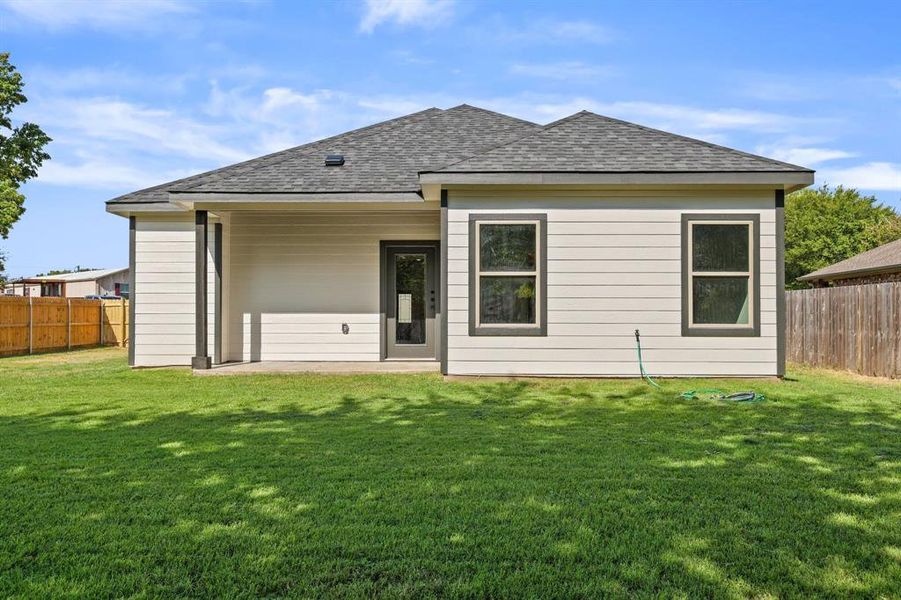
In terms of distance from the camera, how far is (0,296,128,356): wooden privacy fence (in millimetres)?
13883

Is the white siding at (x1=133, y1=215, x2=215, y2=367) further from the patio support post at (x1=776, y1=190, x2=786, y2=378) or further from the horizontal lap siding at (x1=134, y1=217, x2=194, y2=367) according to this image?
the patio support post at (x1=776, y1=190, x2=786, y2=378)

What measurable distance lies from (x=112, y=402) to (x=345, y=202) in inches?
167

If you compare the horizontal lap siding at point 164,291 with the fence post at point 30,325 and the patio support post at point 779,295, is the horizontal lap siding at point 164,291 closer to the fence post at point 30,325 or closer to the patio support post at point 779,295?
the fence post at point 30,325

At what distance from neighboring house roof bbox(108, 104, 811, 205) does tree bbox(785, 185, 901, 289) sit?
2739cm

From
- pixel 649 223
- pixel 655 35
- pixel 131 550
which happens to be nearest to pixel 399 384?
pixel 649 223

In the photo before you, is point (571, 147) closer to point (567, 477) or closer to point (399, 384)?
point (399, 384)

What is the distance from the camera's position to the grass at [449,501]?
7.63 feet

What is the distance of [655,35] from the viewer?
483 inches

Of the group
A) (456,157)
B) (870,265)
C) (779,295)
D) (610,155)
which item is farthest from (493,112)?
(870,265)

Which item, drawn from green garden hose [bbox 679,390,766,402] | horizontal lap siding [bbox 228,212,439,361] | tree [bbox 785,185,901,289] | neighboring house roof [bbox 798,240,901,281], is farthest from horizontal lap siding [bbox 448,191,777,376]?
tree [bbox 785,185,901,289]

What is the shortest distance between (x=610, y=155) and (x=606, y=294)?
6.47ft

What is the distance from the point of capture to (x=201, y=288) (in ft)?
30.4

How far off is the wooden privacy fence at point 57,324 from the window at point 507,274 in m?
11.7

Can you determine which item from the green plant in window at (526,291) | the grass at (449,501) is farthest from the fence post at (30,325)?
the green plant in window at (526,291)
